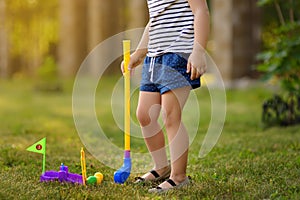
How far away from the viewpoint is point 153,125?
3084 mm

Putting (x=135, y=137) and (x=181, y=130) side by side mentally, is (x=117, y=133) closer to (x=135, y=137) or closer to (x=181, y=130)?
(x=135, y=137)

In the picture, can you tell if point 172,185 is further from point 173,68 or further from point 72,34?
point 72,34

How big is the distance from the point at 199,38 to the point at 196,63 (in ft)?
0.50

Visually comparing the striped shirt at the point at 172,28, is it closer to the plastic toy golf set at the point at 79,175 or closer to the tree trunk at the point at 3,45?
the plastic toy golf set at the point at 79,175

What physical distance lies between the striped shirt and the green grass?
0.76 metres

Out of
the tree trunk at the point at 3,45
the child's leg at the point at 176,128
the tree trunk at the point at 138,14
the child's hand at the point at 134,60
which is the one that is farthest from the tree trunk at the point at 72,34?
the child's leg at the point at 176,128

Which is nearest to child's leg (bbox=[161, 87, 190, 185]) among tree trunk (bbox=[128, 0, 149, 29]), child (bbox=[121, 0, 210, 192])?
child (bbox=[121, 0, 210, 192])

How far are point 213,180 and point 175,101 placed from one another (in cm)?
52

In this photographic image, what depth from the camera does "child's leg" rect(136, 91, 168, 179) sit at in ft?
9.91

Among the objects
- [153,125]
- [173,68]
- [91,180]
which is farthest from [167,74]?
[91,180]

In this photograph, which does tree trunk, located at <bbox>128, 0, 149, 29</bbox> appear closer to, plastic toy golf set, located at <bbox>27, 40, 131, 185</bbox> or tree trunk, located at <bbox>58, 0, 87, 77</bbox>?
tree trunk, located at <bbox>58, 0, 87, 77</bbox>

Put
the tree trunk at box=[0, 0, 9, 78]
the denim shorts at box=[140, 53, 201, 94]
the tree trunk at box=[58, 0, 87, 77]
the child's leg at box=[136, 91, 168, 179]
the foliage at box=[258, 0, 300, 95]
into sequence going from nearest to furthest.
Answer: the denim shorts at box=[140, 53, 201, 94] < the child's leg at box=[136, 91, 168, 179] < the foliage at box=[258, 0, 300, 95] < the tree trunk at box=[58, 0, 87, 77] < the tree trunk at box=[0, 0, 9, 78]

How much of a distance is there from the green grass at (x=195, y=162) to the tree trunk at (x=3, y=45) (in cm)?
1085

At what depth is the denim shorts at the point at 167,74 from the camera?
2873 millimetres
